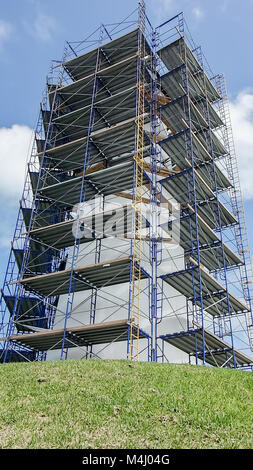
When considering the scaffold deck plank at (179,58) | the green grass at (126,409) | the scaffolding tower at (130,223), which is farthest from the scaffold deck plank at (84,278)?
the scaffold deck plank at (179,58)

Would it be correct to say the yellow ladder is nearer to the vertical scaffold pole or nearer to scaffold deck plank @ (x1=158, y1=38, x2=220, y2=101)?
the vertical scaffold pole

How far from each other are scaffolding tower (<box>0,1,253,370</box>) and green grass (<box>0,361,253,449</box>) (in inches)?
276

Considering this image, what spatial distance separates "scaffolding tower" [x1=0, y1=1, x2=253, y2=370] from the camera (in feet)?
70.3

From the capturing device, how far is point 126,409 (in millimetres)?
8812

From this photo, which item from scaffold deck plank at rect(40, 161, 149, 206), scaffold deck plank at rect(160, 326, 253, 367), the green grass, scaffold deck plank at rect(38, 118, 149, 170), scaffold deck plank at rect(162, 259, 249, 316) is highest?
scaffold deck plank at rect(38, 118, 149, 170)

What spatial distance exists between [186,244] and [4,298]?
976 cm

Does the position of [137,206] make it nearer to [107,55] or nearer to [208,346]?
[208,346]

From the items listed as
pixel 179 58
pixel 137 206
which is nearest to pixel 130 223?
pixel 137 206

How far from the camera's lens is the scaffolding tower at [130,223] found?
21.4 meters

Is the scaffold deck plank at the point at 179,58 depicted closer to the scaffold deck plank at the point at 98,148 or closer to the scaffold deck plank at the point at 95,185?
the scaffold deck plank at the point at 98,148

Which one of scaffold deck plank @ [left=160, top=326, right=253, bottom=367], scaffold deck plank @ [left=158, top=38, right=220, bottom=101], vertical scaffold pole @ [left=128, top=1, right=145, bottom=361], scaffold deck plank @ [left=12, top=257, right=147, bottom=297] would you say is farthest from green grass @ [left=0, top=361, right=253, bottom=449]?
scaffold deck plank @ [left=158, top=38, right=220, bottom=101]

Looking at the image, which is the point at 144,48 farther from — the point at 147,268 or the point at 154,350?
the point at 154,350

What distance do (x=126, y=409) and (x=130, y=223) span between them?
15.3 metres

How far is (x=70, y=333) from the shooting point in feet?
66.4
